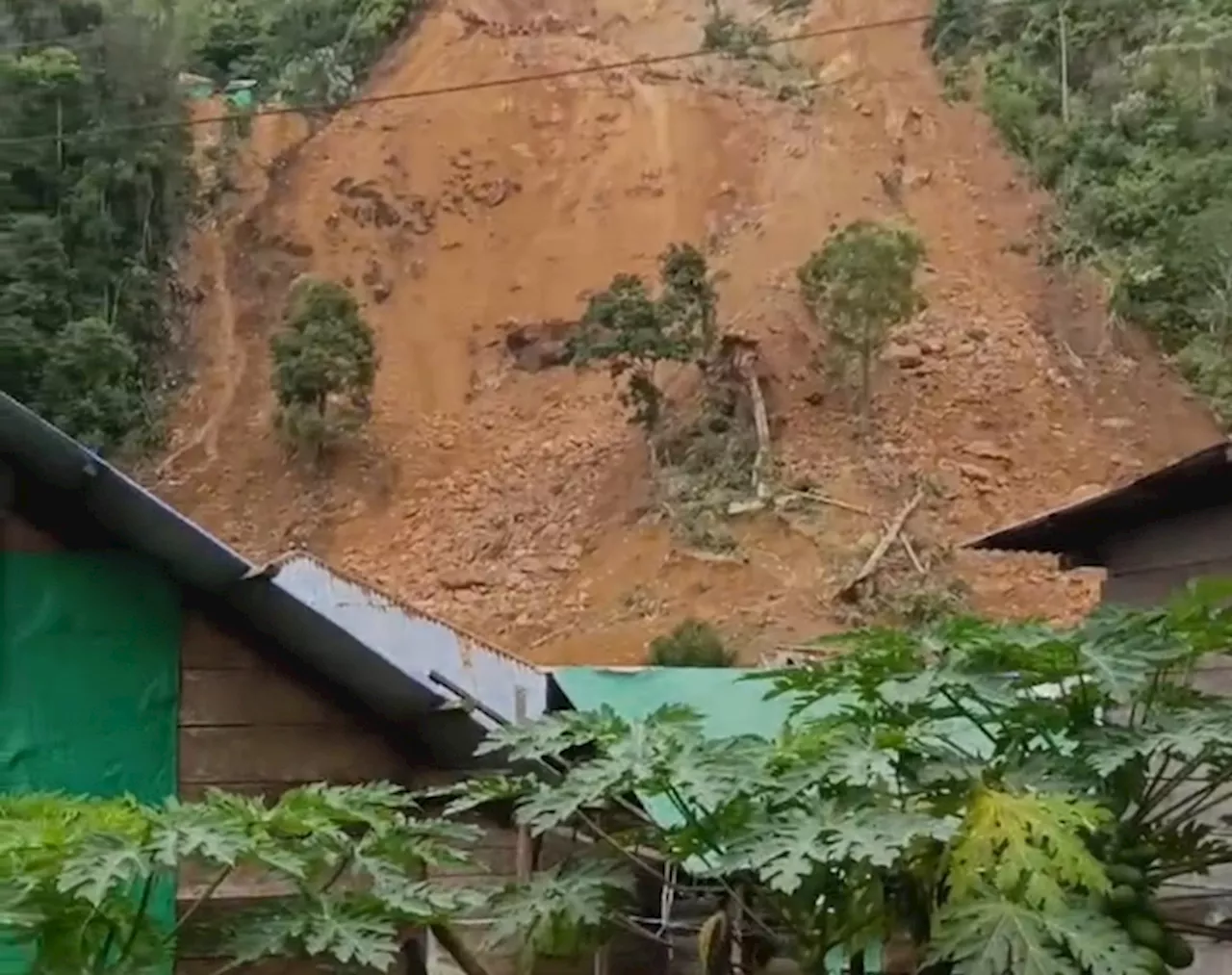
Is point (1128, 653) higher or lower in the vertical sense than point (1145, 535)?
higher

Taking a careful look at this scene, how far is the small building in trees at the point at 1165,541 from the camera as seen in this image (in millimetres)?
3322

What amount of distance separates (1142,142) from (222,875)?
17.1m

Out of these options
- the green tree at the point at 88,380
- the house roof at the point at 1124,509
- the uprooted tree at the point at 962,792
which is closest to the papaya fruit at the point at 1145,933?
the uprooted tree at the point at 962,792

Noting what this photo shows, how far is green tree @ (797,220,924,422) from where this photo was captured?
15.6 m

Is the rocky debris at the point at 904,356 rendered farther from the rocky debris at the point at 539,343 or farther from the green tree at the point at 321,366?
the green tree at the point at 321,366

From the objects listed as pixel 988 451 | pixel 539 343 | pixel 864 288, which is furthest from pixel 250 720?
pixel 539 343

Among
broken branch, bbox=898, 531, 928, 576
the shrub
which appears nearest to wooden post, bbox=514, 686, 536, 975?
the shrub

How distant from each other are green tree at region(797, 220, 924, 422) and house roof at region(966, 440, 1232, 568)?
11473mm

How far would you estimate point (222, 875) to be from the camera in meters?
2.22

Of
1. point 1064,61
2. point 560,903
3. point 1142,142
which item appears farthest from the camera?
point 1064,61

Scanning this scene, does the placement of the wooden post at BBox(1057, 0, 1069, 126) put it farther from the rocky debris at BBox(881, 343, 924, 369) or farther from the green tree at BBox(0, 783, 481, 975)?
the green tree at BBox(0, 783, 481, 975)

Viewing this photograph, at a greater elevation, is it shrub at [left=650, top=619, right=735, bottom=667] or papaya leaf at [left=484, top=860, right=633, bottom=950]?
papaya leaf at [left=484, top=860, right=633, bottom=950]

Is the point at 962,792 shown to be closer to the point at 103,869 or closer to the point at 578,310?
the point at 103,869

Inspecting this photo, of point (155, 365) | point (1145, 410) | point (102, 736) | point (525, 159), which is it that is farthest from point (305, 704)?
point (525, 159)
